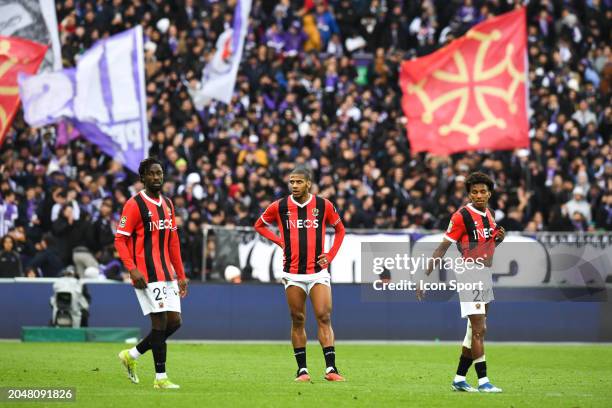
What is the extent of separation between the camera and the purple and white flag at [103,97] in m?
26.9

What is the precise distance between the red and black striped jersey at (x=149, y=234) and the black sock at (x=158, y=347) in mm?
602

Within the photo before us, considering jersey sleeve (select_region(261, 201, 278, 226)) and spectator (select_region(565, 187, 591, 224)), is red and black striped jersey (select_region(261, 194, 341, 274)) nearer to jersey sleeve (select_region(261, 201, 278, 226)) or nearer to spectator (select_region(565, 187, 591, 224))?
jersey sleeve (select_region(261, 201, 278, 226))

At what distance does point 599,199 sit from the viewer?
28812mm

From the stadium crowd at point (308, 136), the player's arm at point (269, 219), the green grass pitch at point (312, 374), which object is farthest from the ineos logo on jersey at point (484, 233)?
the stadium crowd at point (308, 136)

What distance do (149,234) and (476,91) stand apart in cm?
1533

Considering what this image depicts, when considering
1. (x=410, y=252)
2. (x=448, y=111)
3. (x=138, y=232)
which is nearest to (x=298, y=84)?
(x=448, y=111)

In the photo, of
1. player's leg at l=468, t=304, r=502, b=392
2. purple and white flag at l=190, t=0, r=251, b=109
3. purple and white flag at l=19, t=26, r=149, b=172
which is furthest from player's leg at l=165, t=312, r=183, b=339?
purple and white flag at l=190, t=0, r=251, b=109

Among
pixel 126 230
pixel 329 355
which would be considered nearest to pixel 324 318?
pixel 329 355

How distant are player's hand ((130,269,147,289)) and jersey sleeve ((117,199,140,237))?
505mm

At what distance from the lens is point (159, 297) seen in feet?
46.0

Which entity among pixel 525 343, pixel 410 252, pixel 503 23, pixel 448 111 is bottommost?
pixel 525 343

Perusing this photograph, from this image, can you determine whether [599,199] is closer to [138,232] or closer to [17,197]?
[17,197]

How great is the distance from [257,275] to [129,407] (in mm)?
15073

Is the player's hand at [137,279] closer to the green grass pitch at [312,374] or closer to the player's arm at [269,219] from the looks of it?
the green grass pitch at [312,374]
